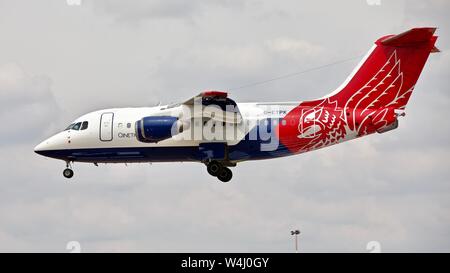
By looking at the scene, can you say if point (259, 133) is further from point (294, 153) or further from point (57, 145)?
point (57, 145)

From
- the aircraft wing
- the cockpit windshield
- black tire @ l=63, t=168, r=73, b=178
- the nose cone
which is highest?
the cockpit windshield

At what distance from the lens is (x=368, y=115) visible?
39312mm

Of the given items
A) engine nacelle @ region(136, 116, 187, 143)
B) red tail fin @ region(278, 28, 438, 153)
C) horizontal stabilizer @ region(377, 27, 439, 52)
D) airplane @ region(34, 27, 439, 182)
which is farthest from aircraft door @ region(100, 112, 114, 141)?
horizontal stabilizer @ region(377, 27, 439, 52)

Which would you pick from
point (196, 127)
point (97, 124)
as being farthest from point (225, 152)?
point (97, 124)

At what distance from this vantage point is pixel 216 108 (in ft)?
132

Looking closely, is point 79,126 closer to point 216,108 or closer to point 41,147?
point 41,147

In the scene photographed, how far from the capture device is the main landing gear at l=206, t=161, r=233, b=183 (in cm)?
4141

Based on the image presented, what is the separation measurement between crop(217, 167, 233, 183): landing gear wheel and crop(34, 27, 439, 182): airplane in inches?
1.6

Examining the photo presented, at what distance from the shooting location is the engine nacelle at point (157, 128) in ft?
130

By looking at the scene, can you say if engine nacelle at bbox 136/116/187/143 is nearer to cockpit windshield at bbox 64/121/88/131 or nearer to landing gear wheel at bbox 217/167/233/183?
landing gear wheel at bbox 217/167/233/183

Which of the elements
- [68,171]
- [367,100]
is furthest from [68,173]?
[367,100]

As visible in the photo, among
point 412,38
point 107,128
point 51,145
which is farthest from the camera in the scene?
point 51,145

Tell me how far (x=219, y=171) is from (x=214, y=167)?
0.36 metres

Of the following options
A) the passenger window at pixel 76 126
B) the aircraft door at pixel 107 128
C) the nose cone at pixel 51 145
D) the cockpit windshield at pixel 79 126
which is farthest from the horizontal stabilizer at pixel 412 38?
the nose cone at pixel 51 145
